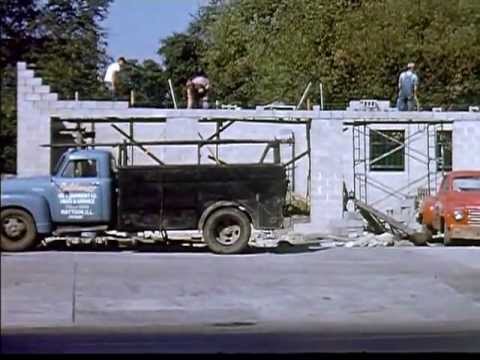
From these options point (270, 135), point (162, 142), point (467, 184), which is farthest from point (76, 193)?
point (467, 184)

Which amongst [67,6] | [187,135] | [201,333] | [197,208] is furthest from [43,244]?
[67,6]

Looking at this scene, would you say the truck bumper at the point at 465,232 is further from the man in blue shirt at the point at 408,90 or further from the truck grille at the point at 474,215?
the man in blue shirt at the point at 408,90

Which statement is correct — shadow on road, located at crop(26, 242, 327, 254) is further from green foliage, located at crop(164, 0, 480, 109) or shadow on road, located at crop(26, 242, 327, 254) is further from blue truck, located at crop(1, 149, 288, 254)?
green foliage, located at crop(164, 0, 480, 109)

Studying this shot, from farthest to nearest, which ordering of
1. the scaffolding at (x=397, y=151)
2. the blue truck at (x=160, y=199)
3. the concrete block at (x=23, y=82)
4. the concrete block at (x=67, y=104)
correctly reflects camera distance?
the scaffolding at (x=397, y=151) → the blue truck at (x=160, y=199) → the concrete block at (x=67, y=104) → the concrete block at (x=23, y=82)

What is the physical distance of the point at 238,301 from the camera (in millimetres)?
12148

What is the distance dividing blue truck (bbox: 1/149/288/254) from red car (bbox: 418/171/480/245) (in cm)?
314

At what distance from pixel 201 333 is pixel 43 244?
17.8ft

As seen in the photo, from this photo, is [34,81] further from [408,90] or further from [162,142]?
[408,90]

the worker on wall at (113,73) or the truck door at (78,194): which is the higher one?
the worker on wall at (113,73)

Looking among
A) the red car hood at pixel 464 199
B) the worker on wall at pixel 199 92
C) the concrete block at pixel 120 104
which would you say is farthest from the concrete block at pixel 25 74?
the red car hood at pixel 464 199

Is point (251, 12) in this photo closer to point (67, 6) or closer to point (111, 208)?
point (111, 208)

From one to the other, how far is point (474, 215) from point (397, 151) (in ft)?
11.9

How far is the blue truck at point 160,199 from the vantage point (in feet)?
48.5

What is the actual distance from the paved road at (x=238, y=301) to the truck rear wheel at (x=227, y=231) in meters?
0.36
